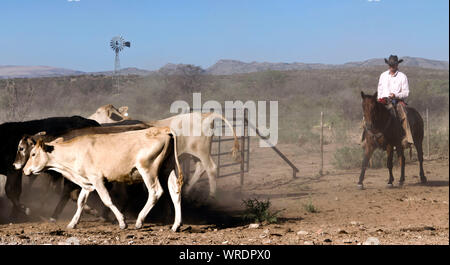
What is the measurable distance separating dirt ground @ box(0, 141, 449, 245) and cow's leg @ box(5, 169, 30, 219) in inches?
8.9

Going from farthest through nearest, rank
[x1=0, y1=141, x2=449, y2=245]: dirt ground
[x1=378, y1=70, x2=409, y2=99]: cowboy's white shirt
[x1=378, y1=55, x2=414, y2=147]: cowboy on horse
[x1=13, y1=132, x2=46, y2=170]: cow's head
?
[x1=378, y1=70, x2=409, y2=99]: cowboy's white shirt → [x1=378, y1=55, x2=414, y2=147]: cowboy on horse → [x1=13, y1=132, x2=46, y2=170]: cow's head → [x1=0, y1=141, x2=449, y2=245]: dirt ground

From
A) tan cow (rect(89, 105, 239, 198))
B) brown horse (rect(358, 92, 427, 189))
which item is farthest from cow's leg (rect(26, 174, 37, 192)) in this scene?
brown horse (rect(358, 92, 427, 189))

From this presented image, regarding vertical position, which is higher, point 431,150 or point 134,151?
point 134,151

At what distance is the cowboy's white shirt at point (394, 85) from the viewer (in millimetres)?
14461

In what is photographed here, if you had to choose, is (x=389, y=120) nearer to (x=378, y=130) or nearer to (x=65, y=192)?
(x=378, y=130)

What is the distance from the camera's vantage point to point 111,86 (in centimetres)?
3462

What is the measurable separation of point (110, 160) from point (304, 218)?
13.0 feet

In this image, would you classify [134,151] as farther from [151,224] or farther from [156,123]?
[156,123]

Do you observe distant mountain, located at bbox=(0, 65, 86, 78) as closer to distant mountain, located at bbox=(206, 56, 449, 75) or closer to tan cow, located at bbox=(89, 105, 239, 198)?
tan cow, located at bbox=(89, 105, 239, 198)

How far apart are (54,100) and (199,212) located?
66.7ft

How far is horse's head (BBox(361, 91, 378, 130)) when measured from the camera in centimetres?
1348

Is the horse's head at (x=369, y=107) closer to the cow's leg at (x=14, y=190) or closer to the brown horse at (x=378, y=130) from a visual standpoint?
the brown horse at (x=378, y=130)
